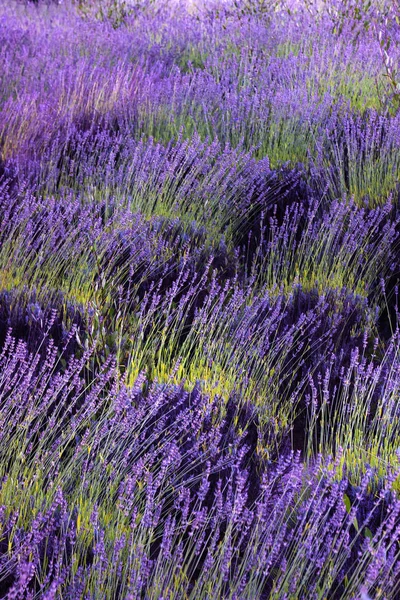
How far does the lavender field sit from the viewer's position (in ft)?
6.25

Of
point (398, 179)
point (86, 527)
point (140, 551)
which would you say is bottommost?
point (86, 527)

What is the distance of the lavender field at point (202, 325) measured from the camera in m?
1.90

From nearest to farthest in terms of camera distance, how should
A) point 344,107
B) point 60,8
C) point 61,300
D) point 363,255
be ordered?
1. point 61,300
2. point 363,255
3. point 344,107
4. point 60,8

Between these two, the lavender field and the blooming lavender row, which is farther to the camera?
the lavender field

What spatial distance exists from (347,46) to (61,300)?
4742 mm

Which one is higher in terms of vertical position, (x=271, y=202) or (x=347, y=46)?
(x=347, y=46)

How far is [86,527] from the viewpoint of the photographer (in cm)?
194

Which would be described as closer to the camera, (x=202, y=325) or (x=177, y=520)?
(x=177, y=520)

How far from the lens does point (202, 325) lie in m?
3.00

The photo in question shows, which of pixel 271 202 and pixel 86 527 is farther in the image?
pixel 271 202

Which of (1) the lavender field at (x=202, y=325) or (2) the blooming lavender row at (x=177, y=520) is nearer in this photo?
(2) the blooming lavender row at (x=177, y=520)

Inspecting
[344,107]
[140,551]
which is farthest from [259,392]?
[344,107]

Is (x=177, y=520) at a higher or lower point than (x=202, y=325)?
lower

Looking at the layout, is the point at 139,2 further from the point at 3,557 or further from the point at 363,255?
the point at 3,557
